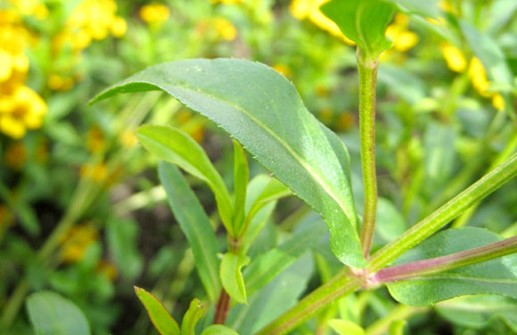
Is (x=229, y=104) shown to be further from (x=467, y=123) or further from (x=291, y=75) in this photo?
(x=291, y=75)

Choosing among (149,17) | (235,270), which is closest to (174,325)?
(235,270)

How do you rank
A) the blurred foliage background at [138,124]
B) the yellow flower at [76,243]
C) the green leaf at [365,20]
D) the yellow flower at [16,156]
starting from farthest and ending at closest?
1. the yellow flower at [76,243]
2. the yellow flower at [16,156]
3. the blurred foliage background at [138,124]
4. the green leaf at [365,20]

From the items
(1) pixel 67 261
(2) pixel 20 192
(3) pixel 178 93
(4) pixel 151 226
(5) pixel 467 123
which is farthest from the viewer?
(4) pixel 151 226

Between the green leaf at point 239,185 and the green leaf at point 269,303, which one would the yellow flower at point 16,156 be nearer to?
the green leaf at point 269,303

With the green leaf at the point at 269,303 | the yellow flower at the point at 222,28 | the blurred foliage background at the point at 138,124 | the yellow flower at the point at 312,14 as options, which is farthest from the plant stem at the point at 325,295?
the yellow flower at the point at 222,28

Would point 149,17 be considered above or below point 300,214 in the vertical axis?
above

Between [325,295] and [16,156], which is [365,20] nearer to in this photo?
[325,295]

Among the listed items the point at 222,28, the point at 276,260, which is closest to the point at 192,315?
the point at 276,260
